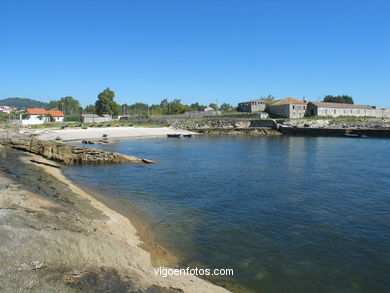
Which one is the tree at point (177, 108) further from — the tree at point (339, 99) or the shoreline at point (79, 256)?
the shoreline at point (79, 256)

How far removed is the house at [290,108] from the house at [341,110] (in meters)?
2.97

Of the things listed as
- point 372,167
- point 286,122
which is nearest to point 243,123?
point 286,122

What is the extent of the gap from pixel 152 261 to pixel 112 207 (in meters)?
7.26

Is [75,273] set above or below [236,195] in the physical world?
above

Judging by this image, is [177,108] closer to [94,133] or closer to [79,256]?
[94,133]

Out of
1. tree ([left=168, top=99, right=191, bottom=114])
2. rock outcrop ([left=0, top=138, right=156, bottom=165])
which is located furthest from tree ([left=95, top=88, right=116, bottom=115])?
rock outcrop ([left=0, top=138, right=156, bottom=165])

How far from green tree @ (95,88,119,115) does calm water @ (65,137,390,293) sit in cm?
10738

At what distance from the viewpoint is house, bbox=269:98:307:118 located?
105312mm

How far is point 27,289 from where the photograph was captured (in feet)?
18.3

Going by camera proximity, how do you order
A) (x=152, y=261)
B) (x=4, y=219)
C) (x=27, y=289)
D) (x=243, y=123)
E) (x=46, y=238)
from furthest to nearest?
1. (x=243, y=123)
2. (x=152, y=261)
3. (x=4, y=219)
4. (x=46, y=238)
5. (x=27, y=289)

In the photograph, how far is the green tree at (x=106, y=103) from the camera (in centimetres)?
13056

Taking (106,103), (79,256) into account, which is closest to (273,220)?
(79,256)

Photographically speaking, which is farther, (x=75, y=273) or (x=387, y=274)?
(x=387, y=274)

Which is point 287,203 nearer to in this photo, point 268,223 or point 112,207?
point 268,223
